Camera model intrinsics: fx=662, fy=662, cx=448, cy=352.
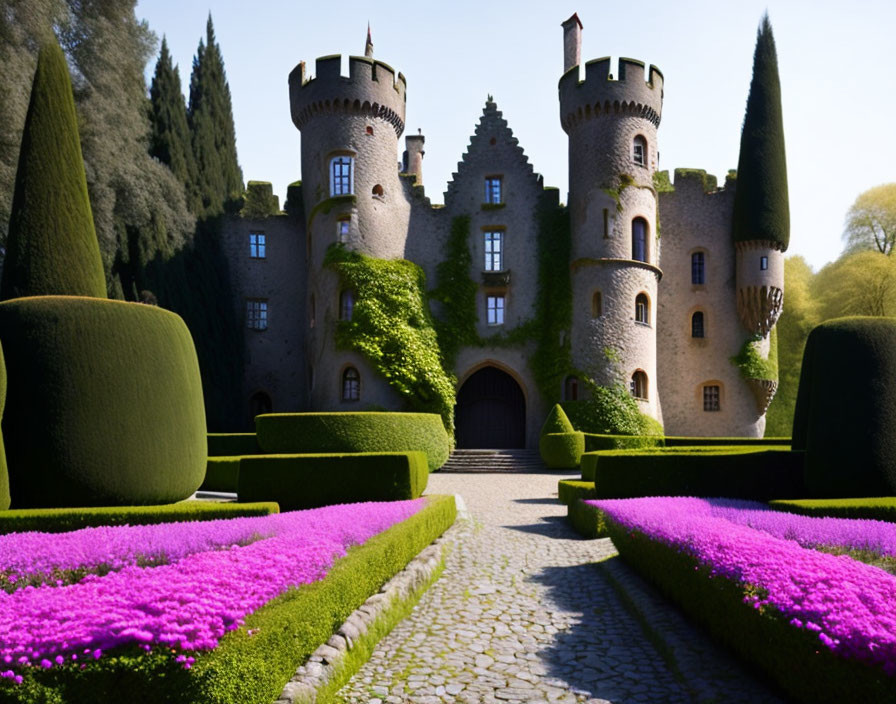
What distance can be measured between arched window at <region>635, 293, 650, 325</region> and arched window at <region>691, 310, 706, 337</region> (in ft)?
12.6

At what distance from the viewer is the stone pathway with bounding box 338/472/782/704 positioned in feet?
15.3

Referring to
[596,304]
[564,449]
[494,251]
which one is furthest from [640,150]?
[564,449]

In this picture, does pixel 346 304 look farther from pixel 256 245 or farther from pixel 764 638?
pixel 764 638

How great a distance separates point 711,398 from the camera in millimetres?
28453

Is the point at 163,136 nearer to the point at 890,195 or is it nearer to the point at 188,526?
the point at 188,526

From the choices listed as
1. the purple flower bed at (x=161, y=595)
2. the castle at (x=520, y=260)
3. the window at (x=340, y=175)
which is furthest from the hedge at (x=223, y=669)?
the window at (x=340, y=175)

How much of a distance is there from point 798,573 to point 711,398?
25154 mm

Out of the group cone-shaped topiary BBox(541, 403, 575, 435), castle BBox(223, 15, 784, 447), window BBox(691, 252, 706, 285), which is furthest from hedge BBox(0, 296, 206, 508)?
window BBox(691, 252, 706, 285)

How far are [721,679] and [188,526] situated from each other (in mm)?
5688

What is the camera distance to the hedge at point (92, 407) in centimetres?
912

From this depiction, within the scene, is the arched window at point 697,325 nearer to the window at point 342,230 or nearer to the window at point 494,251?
the window at point 494,251

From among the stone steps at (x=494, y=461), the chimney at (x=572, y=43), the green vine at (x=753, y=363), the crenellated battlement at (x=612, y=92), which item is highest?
the chimney at (x=572, y=43)

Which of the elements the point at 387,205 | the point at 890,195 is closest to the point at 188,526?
the point at 387,205

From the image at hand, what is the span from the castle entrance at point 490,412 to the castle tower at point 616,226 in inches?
142
